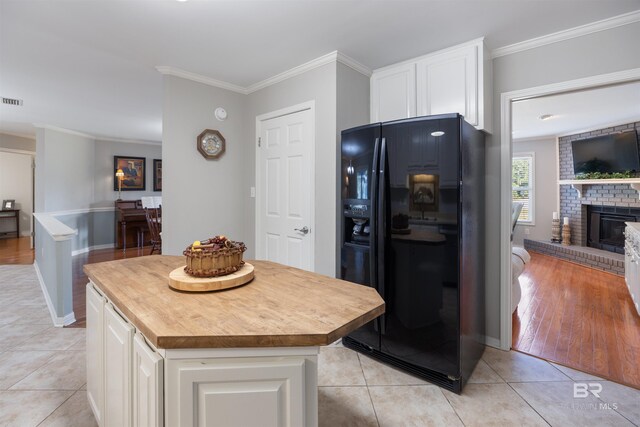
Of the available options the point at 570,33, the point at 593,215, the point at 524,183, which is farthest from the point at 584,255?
the point at 570,33

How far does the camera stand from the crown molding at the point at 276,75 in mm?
2649

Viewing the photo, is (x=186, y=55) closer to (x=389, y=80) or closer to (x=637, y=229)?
(x=389, y=80)

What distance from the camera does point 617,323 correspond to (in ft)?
9.82

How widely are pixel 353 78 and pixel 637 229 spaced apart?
324 cm

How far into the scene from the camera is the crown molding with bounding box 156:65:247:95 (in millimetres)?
2928

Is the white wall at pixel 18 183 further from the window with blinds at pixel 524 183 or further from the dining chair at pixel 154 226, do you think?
the window with blinds at pixel 524 183

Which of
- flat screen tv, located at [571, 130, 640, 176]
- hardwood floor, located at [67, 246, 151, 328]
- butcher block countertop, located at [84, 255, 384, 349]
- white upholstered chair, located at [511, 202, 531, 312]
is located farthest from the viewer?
flat screen tv, located at [571, 130, 640, 176]

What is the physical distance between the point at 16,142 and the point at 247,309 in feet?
26.6

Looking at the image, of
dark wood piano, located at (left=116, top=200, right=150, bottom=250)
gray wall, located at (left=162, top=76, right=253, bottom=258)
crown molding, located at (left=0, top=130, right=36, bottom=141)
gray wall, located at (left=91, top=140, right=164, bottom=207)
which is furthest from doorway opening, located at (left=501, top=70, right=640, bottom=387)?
crown molding, located at (left=0, top=130, right=36, bottom=141)

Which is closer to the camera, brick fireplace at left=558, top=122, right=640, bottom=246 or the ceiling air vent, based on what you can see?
the ceiling air vent

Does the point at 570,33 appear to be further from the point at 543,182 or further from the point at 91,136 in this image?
the point at 91,136

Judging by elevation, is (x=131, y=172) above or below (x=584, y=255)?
above

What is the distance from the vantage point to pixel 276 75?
3.06m
